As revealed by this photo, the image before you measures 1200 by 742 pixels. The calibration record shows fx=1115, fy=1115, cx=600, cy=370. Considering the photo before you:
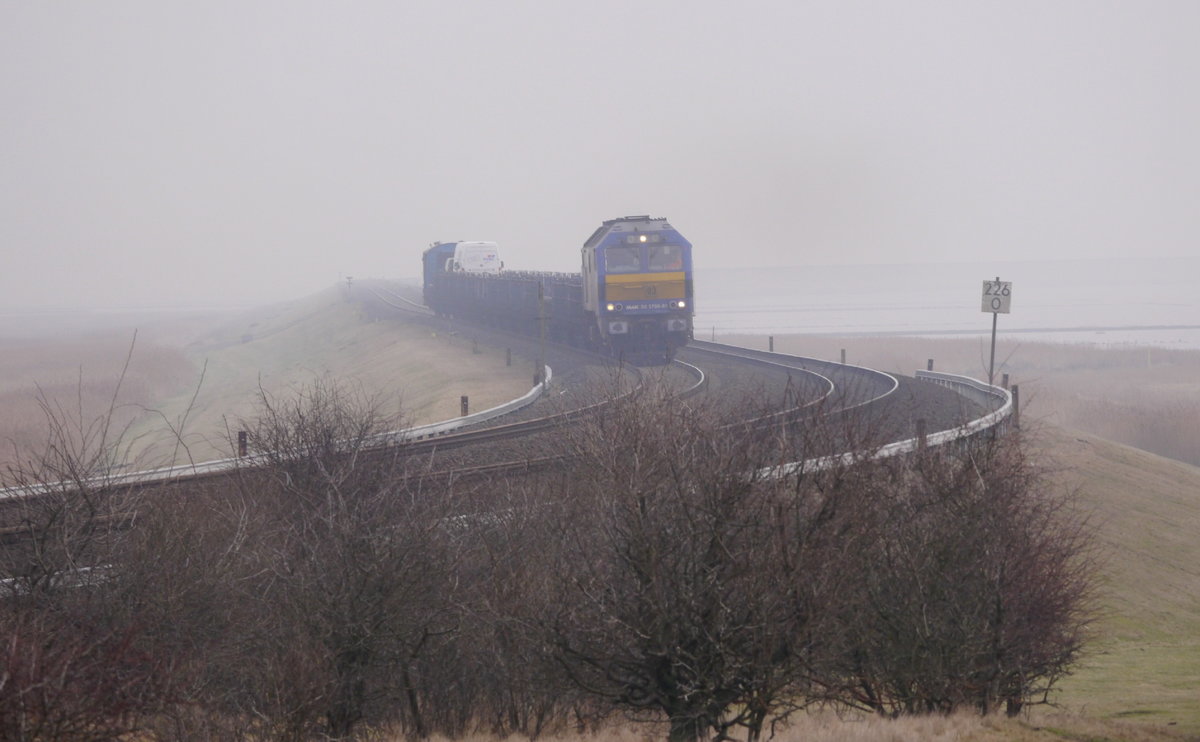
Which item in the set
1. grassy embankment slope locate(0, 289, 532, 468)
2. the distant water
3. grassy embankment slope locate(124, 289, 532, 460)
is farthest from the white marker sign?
the distant water

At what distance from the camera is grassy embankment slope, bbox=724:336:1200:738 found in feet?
49.9

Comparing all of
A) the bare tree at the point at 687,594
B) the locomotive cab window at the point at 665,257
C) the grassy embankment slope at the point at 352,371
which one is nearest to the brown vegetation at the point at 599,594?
the bare tree at the point at 687,594

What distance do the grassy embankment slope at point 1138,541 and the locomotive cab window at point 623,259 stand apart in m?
11.8

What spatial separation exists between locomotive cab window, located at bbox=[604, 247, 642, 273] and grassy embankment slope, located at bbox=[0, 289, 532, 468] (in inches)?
197

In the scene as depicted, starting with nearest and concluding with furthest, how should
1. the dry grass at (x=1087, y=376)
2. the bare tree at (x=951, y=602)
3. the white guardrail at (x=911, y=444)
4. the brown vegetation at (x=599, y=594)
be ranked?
the brown vegetation at (x=599, y=594) → the white guardrail at (x=911, y=444) → the bare tree at (x=951, y=602) → the dry grass at (x=1087, y=376)

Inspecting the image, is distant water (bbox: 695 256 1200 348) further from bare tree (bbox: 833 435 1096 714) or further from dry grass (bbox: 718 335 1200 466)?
bare tree (bbox: 833 435 1096 714)

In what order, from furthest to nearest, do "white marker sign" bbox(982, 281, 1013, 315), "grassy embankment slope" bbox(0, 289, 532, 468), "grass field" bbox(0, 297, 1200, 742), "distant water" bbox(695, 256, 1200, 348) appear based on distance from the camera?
"distant water" bbox(695, 256, 1200, 348) < "grassy embankment slope" bbox(0, 289, 532, 468) < "white marker sign" bbox(982, 281, 1013, 315) < "grass field" bbox(0, 297, 1200, 742)

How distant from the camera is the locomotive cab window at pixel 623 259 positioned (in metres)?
36.4

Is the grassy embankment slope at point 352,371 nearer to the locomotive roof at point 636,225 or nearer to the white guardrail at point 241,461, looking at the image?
the white guardrail at point 241,461

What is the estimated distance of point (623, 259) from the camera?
36.6m

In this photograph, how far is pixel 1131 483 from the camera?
1058 inches

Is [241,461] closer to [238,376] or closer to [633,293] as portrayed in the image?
[633,293]

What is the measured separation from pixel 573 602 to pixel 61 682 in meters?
4.81

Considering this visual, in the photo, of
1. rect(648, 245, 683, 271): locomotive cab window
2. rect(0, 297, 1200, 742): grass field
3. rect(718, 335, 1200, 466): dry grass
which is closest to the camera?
rect(0, 297, 1200, 742): grass field
